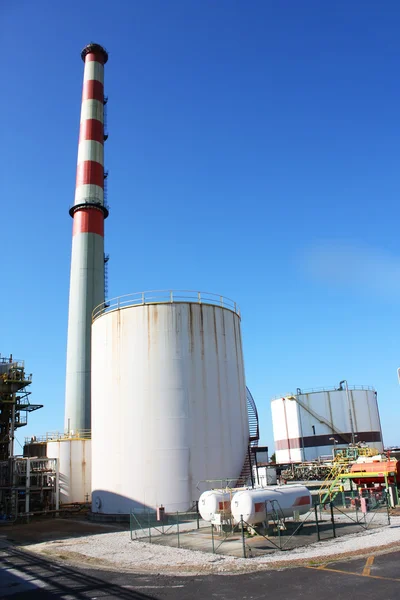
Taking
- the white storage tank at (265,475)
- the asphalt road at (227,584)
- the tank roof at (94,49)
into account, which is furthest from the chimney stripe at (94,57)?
the asphalt road at (227,584)

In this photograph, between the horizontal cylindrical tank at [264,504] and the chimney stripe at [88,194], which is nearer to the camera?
the horizontal cylindrical tank at [264,504]

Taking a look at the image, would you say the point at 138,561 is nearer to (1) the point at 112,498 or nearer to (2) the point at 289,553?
(2) the point at 289,553

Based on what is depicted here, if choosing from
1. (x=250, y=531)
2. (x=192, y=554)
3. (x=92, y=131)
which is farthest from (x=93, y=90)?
(x=192, y=554)

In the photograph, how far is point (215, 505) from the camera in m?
18.3

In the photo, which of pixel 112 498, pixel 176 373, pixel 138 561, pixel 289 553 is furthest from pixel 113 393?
pixel 289 553

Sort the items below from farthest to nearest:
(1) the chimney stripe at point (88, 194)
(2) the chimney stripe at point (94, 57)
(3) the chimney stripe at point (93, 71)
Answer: (2) the chimney stripe at point (94, 57) < (3) the chimney stripe at point (93, 71) < (1) the chimney stripe at point (88, 194)

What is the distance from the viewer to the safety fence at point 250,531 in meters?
15.9

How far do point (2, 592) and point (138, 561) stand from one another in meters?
4.07

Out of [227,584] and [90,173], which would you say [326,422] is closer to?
[90,173]

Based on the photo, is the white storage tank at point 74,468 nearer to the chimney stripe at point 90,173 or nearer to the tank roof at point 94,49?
the chimney stripe at point 90,173

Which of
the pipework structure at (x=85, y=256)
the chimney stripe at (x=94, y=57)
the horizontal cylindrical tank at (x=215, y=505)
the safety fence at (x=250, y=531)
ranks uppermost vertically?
the chimney stripe at (x=94, y=57)

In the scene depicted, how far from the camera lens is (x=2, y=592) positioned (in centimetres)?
1225

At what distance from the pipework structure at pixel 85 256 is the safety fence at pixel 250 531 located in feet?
51.6

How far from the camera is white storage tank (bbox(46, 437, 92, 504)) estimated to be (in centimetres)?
3086
